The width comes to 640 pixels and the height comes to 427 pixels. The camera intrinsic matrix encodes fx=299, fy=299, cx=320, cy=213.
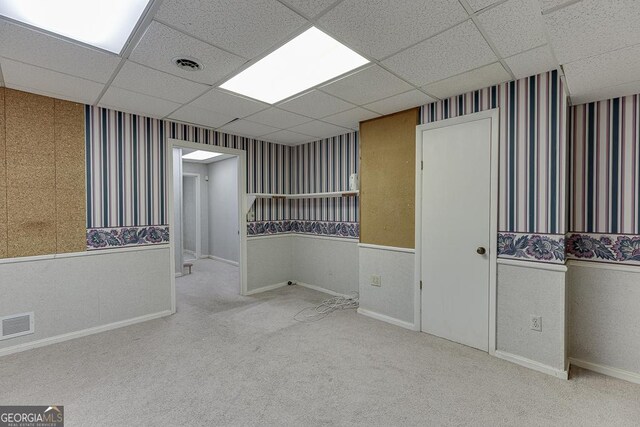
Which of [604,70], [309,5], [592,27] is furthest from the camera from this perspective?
[604,70]

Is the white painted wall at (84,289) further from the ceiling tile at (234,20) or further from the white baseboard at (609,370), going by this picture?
the white baseboard at (609,370)

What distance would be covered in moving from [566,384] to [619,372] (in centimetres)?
49

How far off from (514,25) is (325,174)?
3148mm

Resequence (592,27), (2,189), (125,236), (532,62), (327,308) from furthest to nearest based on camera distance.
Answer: (327,308) → (125,236) → (2,189) → (532,62) → (592,27)

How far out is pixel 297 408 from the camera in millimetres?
1963

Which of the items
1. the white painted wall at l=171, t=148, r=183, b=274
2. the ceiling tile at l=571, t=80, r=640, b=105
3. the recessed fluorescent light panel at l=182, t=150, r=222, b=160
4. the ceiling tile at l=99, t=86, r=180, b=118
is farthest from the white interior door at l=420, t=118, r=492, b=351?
the recessed fluorescent light panel at l=182, t=150, r=222, b=160

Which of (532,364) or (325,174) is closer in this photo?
(532,364)

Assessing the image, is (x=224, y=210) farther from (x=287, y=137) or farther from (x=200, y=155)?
(x=287, y=137)

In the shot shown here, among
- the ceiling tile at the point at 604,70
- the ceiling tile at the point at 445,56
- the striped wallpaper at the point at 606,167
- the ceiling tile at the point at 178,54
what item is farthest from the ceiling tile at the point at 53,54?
the striped wallpaper at the point at 606,167

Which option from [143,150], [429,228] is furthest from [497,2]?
[143,150]

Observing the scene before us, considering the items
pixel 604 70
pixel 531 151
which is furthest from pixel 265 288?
pixel 604 70

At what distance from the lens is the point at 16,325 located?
8.94 feet

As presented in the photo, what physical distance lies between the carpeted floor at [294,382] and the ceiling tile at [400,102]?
238cm

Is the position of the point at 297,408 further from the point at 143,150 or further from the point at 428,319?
the point at 143,150
